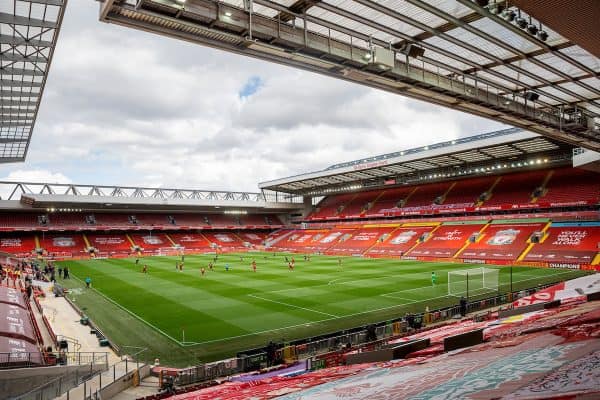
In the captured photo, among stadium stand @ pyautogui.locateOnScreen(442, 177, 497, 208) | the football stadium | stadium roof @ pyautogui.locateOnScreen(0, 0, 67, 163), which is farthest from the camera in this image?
stadium stand @ pyautogui.locateOnScreen(442, 177, 497, 208)

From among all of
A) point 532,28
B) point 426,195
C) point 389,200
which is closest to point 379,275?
point 532,28

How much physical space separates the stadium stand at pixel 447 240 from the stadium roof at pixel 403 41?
104 feet

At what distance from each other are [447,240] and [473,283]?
2158 centimetres

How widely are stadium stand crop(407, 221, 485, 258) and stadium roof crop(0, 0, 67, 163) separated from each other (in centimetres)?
4161

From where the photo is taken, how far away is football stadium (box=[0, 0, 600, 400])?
23.4 feet

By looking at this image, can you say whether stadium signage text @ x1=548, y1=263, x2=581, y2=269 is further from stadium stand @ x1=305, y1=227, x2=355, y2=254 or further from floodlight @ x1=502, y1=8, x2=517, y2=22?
floodlight @ x1=502, y1=8, x2=517, y2=22

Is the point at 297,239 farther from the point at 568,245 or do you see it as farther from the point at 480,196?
the point at 568,245

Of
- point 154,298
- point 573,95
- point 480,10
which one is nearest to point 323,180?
point 154,298

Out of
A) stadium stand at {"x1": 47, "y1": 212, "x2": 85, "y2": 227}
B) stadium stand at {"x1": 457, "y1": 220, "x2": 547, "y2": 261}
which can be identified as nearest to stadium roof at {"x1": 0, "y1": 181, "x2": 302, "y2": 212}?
stadium stand at {"x1": 47, "y1": 212, "x2": 85, "y2": 227}

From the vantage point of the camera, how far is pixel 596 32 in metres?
7.91

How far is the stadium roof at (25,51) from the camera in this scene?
1483 centimetres

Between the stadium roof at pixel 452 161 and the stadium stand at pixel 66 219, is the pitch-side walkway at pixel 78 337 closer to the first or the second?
the stadium stand at pixel 66 219

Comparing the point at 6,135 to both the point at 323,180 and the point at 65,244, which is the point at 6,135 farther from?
the point at 323,180

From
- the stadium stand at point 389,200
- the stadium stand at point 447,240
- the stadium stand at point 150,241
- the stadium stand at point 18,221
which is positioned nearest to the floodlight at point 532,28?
the stadium stand at point 447,240
